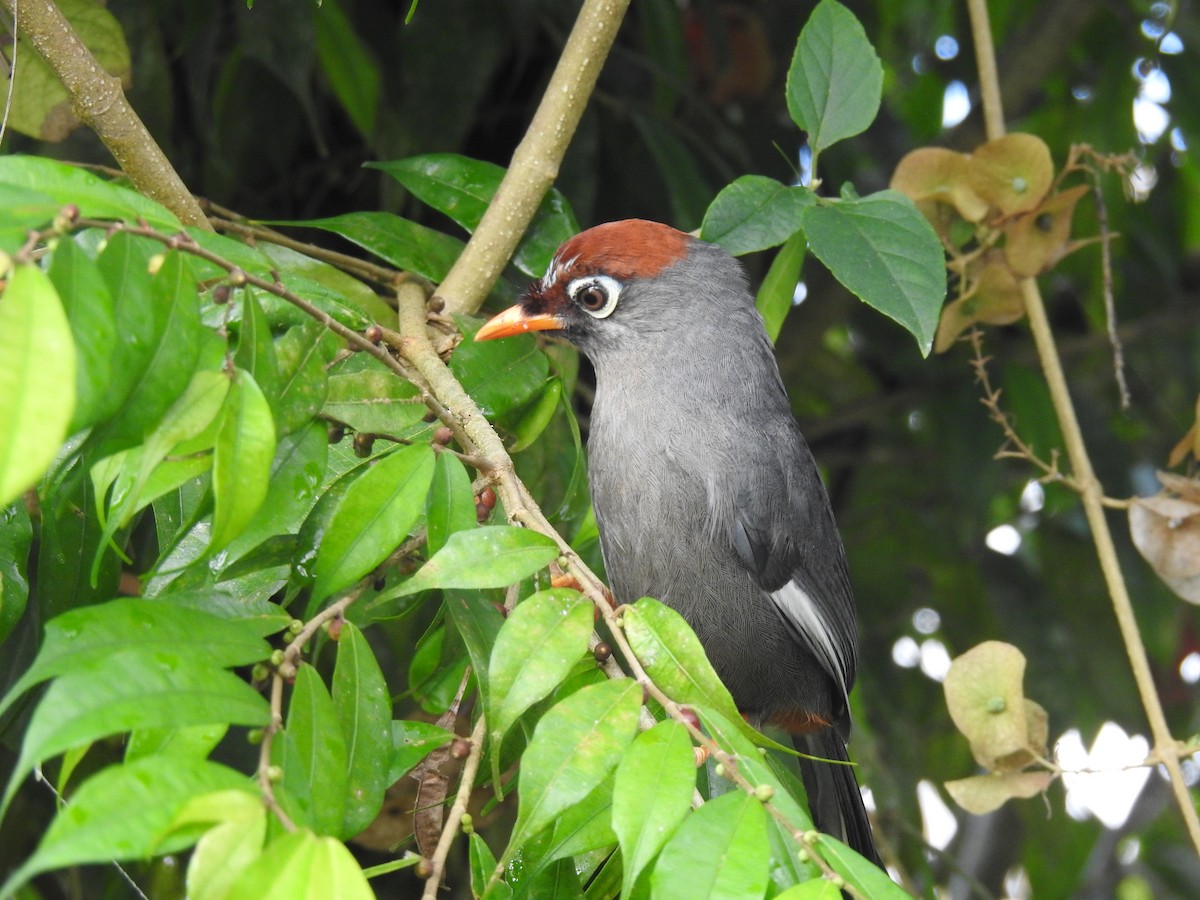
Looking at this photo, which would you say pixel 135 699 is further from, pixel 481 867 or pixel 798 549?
pixel 798 549

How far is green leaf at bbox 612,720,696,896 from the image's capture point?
4.75 ft

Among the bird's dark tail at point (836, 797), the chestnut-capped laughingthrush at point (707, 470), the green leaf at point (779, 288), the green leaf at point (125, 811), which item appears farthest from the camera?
the bird's dark tail at point (836, 797)

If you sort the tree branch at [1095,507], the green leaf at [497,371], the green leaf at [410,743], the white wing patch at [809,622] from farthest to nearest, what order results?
the white wing patch at [809,622], the tree branch at [1095,507], the green leaf at [497,371], the green leaf at [410,743]

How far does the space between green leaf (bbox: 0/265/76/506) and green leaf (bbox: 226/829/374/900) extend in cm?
44

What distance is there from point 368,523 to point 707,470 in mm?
1233

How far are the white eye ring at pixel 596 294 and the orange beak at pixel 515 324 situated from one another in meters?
0.08

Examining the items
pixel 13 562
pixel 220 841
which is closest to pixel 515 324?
pixel 13 562

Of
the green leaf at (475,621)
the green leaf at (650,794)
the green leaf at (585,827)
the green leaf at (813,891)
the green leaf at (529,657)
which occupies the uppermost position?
the green leaf at (529,657)

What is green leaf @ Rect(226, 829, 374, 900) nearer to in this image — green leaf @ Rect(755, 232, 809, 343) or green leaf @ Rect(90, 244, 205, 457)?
green leaf @ Rect(90, 244, 205, 457)

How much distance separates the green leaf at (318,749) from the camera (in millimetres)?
1534

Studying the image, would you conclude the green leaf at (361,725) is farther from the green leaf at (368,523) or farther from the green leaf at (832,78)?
the green leaf at (832,78)

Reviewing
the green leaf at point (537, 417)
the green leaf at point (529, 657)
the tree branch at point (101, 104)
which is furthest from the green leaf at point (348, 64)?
the green leaf at point (529, 657)

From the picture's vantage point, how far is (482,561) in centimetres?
167

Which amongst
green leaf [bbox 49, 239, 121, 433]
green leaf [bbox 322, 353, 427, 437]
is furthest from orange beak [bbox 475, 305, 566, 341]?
green leaf [bbox 49, 239, 121, 433]
